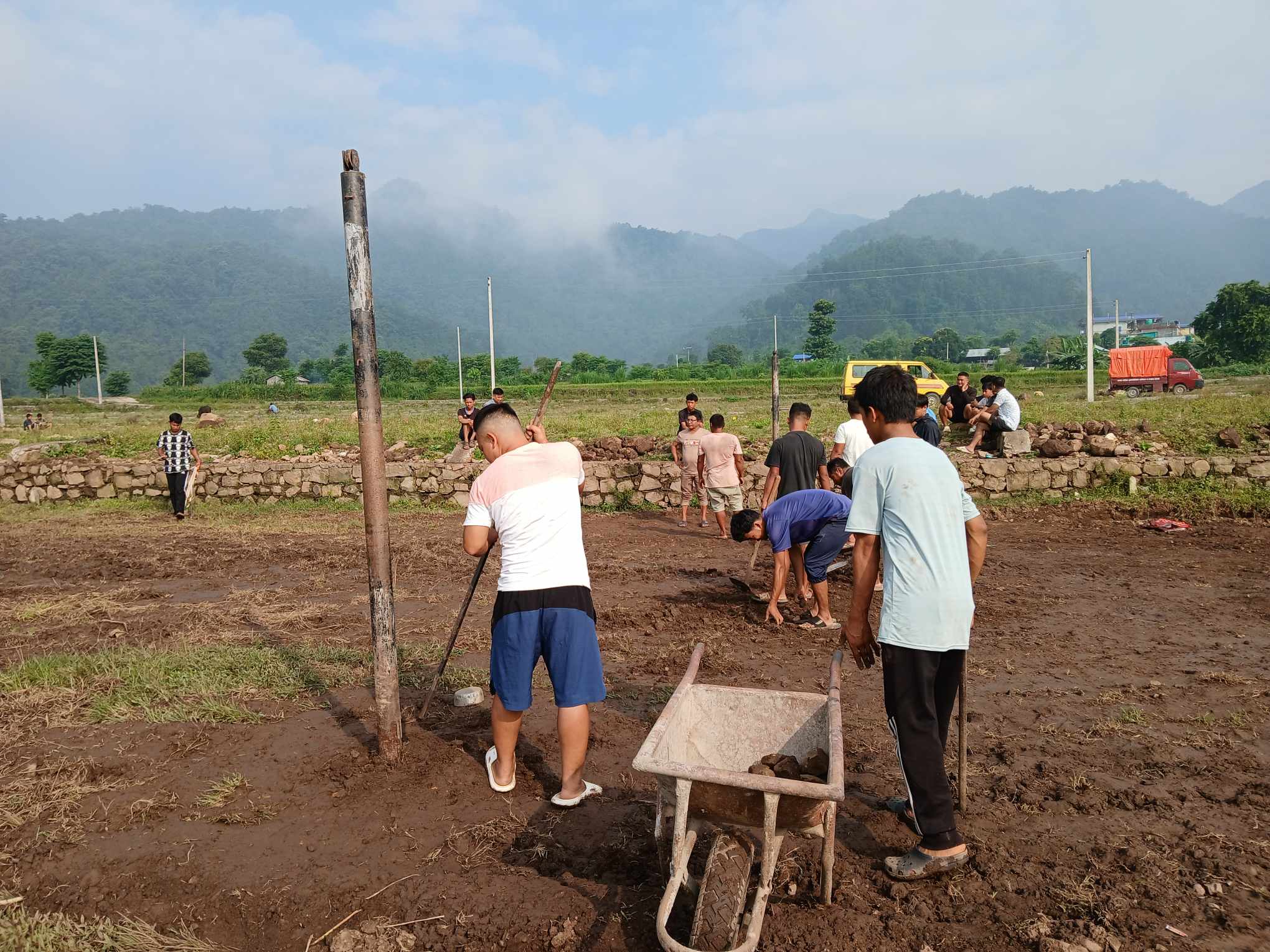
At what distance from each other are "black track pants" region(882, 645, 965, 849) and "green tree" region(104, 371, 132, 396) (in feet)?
310

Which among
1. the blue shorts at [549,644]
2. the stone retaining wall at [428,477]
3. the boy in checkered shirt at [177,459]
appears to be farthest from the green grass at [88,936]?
the boy in checkered shirt at [177,459]

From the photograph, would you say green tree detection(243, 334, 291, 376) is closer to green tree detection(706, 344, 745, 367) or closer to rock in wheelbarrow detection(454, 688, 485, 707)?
green tree detection(706, 344, 745, 367)

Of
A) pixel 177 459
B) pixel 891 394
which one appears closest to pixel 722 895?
pixel 891 394

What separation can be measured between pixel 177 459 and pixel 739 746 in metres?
12.0

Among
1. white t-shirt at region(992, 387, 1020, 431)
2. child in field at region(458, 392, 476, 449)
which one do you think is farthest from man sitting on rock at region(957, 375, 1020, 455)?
child in field at region(458, 392, 476, 449)

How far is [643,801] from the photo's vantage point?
12.8ft

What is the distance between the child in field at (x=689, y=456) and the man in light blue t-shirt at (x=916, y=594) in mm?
8485

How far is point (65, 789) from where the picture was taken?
3947mm

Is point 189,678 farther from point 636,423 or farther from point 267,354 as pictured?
point 267,354

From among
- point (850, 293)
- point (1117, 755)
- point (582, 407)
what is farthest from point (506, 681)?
point (850, 293)

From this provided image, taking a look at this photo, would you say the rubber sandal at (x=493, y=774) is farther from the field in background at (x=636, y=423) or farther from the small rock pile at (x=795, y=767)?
the field in background at (x=636, y=423)

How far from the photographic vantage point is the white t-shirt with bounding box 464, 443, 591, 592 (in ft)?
12.0

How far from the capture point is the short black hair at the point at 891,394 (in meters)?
3.26

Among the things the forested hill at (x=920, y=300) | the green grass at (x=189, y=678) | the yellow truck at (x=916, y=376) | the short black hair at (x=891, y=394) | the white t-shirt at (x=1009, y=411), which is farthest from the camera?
the forested hill at (x=920, y=300)
